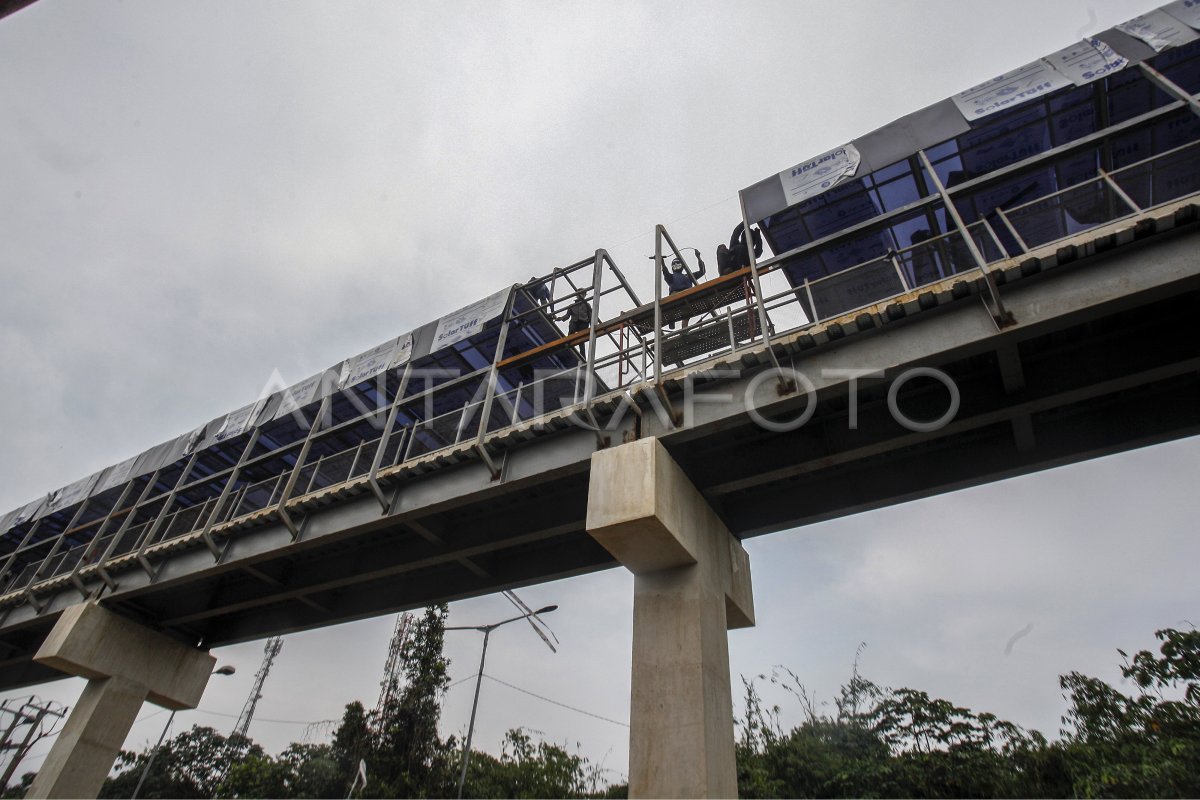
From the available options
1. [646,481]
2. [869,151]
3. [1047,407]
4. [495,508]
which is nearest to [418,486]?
[495,508]

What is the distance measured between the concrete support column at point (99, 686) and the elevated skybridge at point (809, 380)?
672 millimetres

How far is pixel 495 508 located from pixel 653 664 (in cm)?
456

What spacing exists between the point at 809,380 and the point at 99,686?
17.2 metres

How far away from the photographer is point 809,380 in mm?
7867

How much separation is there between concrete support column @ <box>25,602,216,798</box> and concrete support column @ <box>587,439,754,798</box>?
43.3ft

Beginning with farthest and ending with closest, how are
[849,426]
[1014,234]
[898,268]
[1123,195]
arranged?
[849,426], [898,268], [1014,234], [1123,195]

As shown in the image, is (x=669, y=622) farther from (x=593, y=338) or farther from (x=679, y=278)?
(x=679, y=278)

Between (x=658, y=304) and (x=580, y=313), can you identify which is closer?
(x=658, y=304)

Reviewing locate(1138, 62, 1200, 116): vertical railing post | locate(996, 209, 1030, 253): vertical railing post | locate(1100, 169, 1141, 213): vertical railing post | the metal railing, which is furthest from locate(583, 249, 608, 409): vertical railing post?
locate(1138, 62, 1200, 116): vertical railing post

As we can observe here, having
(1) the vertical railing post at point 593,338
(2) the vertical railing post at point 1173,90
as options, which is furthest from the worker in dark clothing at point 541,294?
(2) the vertical railing post at point 1173,90

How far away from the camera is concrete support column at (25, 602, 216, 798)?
13234 mm

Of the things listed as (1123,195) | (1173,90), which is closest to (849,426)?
(1123,195)

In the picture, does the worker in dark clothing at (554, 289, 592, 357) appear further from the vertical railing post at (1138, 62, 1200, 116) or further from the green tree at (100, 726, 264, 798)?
the green tree at (100, 726, 264, 798)

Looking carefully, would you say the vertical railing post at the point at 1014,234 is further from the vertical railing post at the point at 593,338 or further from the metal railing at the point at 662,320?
the vertical railing post at the point at 593,338
